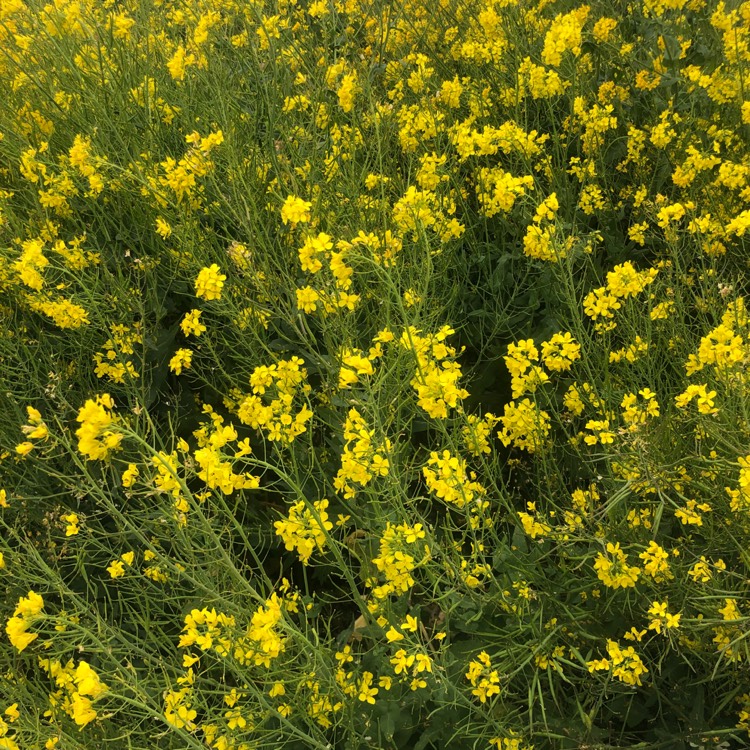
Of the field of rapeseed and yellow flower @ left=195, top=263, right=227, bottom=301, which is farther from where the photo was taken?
yellow flower @ left=195, top=263, right=227, bottom=301

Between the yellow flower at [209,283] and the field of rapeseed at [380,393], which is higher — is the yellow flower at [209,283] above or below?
above

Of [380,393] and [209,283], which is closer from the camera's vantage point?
[380,393]

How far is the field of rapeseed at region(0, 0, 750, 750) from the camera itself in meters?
1.50

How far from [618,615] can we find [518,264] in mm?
1407

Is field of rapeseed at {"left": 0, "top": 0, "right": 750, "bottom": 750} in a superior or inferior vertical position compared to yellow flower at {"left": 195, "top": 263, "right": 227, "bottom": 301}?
inferior

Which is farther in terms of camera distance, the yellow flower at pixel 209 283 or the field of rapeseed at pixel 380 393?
the yellow flower at pixel 209 283

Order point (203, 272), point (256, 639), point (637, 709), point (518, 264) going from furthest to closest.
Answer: point (518, 264)
point (203, 272)
point (637, 709)
point (256, 639)

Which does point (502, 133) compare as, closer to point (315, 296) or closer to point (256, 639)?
point (315, 296)

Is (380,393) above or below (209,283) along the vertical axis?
below

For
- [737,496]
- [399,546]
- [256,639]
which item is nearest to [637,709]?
[737,496]

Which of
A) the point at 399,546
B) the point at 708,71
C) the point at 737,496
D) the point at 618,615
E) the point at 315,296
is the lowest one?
the point at 618,615

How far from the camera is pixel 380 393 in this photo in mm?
1667

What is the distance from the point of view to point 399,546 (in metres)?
1.45

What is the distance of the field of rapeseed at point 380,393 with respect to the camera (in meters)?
1.50
